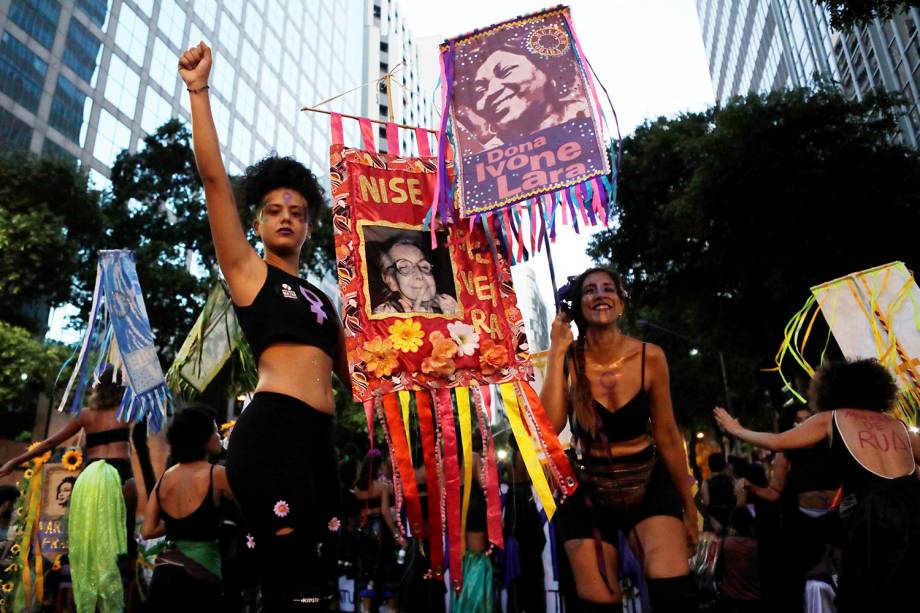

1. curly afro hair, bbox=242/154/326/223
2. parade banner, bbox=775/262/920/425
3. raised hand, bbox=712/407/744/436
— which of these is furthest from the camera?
parade banner, bbox=775/262/920/425

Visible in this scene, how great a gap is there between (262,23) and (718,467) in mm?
46422

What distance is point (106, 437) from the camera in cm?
487

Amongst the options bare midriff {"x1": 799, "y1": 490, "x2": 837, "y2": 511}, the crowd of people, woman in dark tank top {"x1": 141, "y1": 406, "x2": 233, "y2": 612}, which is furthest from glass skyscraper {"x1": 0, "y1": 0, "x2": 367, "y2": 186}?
bare midriff {"x1": 799, "y1": 490, "x2": 837, "y2": 511}

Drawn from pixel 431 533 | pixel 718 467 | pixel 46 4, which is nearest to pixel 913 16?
pixel 718 467

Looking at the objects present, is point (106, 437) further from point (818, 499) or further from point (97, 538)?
point (818, 499)

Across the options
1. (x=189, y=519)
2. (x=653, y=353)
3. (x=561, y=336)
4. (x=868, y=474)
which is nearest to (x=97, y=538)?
(x=189, y=519)

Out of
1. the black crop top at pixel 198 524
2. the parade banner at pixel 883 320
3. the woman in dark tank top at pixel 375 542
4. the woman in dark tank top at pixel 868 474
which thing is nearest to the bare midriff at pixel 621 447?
the woman in dark tank top at pixel 868 474

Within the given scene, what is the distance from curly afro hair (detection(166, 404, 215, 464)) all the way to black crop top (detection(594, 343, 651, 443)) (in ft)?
7.39

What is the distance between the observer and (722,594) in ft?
19.3

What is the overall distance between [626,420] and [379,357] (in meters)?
1.36

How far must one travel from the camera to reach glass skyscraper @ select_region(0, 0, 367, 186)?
25094mm

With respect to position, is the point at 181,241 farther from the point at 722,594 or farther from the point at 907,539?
the point at 907,539

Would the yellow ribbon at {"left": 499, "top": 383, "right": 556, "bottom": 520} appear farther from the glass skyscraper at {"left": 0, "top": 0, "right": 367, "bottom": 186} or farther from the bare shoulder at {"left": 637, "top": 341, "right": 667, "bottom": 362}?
the glass skyscraper at {"left": 0, "top": 0, "right": 367, "bottom": 186}

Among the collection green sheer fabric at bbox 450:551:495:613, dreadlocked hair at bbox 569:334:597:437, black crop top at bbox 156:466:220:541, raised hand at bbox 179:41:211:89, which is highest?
raised hand at bbox 179:41:211:89
